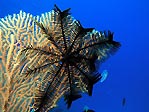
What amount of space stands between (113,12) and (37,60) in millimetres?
30533

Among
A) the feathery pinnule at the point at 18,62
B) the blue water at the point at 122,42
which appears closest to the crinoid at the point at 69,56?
the feathery pinnule at the point at 18,62

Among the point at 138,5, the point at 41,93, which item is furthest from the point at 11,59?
the point at 138,5

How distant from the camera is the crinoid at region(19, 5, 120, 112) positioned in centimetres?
363

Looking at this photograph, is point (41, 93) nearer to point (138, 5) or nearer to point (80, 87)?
point (80, 87)

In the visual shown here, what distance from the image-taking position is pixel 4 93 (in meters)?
4.31

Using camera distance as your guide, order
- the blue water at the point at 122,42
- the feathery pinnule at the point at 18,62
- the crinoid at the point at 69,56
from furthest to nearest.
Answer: the blue water at the point at 122,42 < the feathery pinnule at the point at 18,62 < the crinoid at the point at 69,56

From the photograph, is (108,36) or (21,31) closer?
(108,36)

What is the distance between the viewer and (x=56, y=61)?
12.2 feet

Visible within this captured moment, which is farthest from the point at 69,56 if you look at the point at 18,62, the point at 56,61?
the point at 18,62

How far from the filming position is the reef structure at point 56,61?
364 centimetres

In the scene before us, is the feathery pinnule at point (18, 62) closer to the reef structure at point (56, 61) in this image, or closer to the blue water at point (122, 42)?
the reef structure at point (56, 61)

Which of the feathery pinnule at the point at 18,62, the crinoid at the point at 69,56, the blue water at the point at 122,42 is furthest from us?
the blue water at the point at 122,42

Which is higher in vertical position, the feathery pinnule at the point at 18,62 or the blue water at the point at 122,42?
the blue water at the point at 122,42

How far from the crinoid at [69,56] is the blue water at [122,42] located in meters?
24.3
